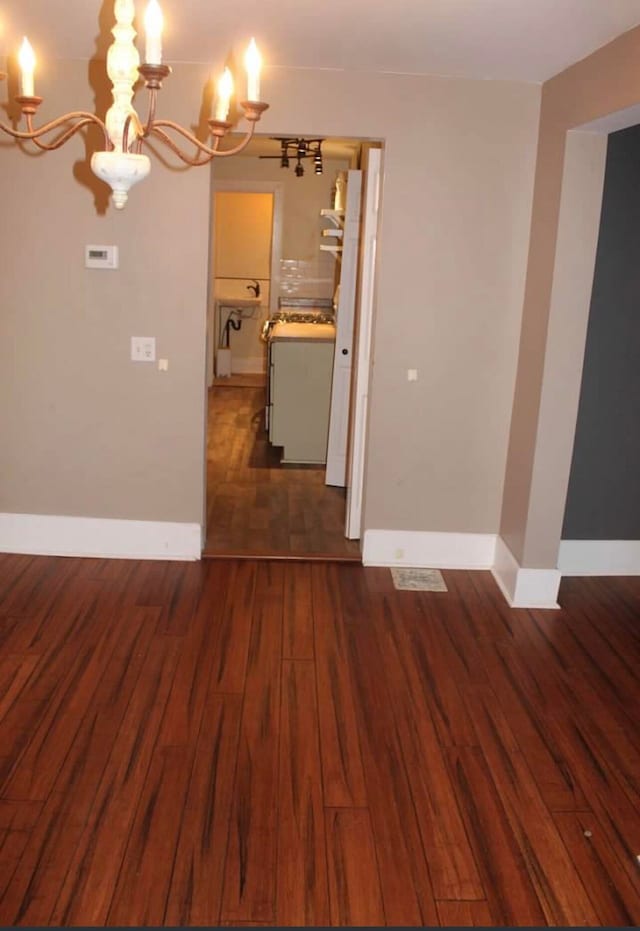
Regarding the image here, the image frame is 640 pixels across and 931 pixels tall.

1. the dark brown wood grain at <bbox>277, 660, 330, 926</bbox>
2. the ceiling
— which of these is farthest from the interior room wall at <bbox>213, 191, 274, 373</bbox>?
the dark brown wood grain at <bbox>277, 660, 330, 926</bbox>

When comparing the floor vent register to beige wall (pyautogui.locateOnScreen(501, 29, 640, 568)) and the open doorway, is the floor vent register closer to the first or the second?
the open doorway

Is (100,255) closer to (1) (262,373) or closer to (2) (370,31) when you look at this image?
(2) (370,31)

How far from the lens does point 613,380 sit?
180 inches

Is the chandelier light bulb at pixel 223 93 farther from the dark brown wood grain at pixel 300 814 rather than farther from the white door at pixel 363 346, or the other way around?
the white door at pixel 363 346

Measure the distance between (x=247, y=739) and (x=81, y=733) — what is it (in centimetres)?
59

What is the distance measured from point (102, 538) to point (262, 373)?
594cm

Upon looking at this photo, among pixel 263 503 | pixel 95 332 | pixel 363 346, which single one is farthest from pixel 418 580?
pixel 95 332

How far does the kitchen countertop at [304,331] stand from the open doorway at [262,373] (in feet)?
0.20

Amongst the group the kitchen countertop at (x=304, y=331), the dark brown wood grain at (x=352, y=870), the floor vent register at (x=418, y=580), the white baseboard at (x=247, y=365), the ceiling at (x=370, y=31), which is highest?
the ceiling at (x=370, y=31)

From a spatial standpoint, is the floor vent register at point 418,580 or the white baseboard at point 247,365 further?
the white baseboard at point 247,365

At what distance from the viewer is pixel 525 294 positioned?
175 inches

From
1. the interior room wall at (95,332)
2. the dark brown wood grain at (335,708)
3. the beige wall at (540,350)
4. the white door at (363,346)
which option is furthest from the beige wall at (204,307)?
the dark brown wood grain at (335,708)

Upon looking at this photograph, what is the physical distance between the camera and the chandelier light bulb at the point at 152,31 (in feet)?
6.41

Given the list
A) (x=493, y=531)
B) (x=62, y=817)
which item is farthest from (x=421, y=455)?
(x=62, y=817)
